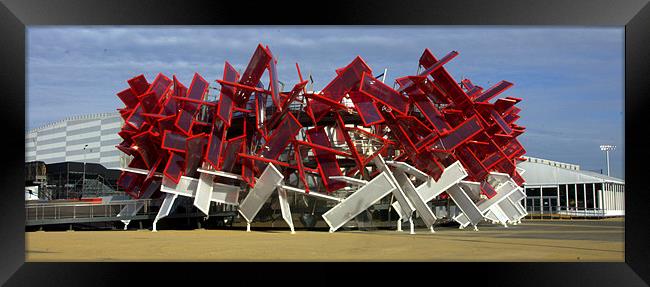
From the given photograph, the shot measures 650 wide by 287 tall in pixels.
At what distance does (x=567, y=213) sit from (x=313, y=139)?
3348cm

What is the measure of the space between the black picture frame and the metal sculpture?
18352 mm

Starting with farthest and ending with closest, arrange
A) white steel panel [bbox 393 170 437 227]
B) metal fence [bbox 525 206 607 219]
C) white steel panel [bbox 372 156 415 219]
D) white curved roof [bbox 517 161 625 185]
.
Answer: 1. white curved roof [bbox 517 161 625 185]
2. metal fence [bbox 525 206 607 219]
3. white steel panel [bbox 393 170 437 227]
4. white steel panel [bbox 372 156 415 219]

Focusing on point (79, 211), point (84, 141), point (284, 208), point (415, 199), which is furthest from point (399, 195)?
point (84, 141)

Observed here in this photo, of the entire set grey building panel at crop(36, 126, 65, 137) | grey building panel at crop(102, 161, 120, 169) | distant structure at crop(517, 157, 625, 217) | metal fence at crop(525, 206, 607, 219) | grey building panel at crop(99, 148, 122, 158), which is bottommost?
metal fence at crop(525, 206, 607, 219)

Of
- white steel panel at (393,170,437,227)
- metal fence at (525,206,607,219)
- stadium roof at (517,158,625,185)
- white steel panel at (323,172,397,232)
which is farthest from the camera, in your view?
stadium roof at (517,158,625,185)

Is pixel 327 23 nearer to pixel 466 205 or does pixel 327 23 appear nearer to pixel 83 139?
pixel 466 205

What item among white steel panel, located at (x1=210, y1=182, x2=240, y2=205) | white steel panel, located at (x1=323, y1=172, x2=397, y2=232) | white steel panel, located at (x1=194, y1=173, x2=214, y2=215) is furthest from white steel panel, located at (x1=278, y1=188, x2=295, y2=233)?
white steel panel, located at (x1=194, y1=173, x2=214, y2=215)

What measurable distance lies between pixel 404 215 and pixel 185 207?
16.2 m

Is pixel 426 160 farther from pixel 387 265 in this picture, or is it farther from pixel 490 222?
pixel 387 265

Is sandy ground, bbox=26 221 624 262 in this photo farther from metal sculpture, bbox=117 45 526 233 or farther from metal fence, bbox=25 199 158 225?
metal fence, bbox=25 199 158 225

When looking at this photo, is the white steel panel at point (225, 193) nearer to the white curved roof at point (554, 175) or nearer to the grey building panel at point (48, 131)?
→ the white curved roof at point (554, 175)

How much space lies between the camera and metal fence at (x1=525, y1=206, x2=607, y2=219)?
55156 millimetres

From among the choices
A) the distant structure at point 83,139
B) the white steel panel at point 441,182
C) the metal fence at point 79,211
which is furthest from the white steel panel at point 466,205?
the distant structure at point 83,139
